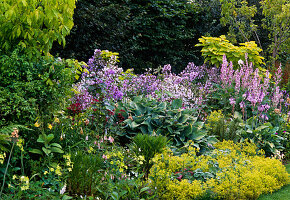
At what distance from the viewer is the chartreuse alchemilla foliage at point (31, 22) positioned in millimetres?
3968

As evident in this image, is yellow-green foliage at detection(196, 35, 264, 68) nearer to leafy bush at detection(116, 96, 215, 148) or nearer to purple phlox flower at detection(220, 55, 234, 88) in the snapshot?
purple phlox flower at detection(220, 55, 234, 88)

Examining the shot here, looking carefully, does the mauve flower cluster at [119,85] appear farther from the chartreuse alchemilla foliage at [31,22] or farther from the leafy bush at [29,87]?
the chartreuse alchemilla foliage at [31,22]

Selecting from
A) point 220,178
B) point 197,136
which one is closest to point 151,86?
point 197,136

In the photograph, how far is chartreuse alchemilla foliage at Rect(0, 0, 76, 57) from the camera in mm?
3968

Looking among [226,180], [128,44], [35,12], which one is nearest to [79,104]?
[35,12]

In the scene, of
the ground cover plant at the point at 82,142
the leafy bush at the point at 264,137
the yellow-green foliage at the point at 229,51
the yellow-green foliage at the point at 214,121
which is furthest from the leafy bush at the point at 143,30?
the leafy bush at the point at 264,137

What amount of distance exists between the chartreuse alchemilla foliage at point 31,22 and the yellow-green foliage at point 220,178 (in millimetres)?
2250

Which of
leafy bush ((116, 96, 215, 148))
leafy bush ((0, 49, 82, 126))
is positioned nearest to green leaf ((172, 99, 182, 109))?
leafy bush ((116, 96, 215, 148))

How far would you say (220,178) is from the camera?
3.99m

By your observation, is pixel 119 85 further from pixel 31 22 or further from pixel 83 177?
pixel 83 177

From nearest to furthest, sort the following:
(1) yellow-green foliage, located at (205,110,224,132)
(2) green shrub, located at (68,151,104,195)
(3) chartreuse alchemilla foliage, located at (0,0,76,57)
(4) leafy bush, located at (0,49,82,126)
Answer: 1. (2) green shrub, located at (68,151,104,195)
2. (4) leafy bush, located at (0,49,82,126)
3. (3) chartreuse alchemilla foliage, located at (0,0,76,57)
4. (1) yellow-green foliage, located at (205,110,224,132)

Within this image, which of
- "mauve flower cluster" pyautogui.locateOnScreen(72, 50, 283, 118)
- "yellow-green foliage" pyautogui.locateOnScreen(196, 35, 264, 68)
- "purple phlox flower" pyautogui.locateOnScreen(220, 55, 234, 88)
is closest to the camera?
"mauve flower cluster" pyautogui.locateOnScreen(72, 50, 283, 118)

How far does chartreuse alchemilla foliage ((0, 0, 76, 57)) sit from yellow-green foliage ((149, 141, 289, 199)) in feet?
7.38

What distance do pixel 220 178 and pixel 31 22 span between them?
3212 millimetres
